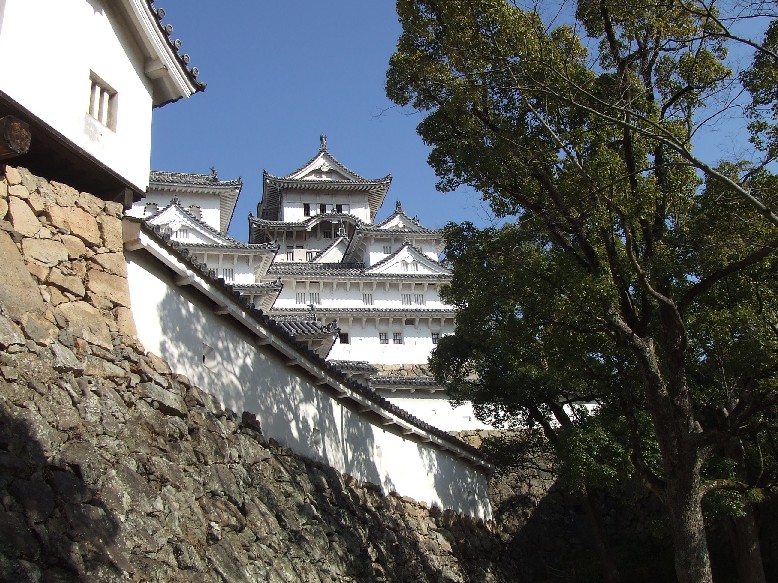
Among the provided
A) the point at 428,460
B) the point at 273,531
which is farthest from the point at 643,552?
the point at 273,531

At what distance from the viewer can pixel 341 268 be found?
46156mm

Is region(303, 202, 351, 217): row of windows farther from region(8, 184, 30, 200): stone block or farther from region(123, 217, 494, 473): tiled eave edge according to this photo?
region(8, 184, 30, 200): stone block

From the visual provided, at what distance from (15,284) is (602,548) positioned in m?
16.1

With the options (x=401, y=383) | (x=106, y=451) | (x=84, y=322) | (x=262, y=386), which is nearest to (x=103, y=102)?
(x=84, y=322)

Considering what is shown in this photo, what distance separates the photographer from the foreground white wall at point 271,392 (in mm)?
10695

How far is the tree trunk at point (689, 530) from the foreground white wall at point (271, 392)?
20.7ft

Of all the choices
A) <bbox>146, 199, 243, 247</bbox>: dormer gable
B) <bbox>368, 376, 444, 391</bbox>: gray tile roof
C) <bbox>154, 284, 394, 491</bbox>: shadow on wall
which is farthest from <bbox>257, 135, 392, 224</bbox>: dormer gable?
<bbox>154, 284, 394, 491</bbox>: shadow on wall

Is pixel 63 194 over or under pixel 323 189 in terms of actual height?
under

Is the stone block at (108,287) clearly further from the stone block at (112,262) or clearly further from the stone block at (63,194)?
the stone block at (63,194)

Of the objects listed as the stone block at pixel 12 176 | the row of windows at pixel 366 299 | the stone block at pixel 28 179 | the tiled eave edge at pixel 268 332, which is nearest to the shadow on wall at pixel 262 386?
the tiled eave edge at pixel 268 332

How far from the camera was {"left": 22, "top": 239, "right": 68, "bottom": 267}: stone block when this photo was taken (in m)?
8.66

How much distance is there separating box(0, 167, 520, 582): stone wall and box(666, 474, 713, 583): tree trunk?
4.99 m

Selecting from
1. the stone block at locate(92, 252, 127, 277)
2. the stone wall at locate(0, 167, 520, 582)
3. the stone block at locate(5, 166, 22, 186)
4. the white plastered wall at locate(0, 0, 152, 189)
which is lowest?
the stone wall at locate(0, 167, 520, 582)

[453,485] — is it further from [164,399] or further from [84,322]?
[84,322]
